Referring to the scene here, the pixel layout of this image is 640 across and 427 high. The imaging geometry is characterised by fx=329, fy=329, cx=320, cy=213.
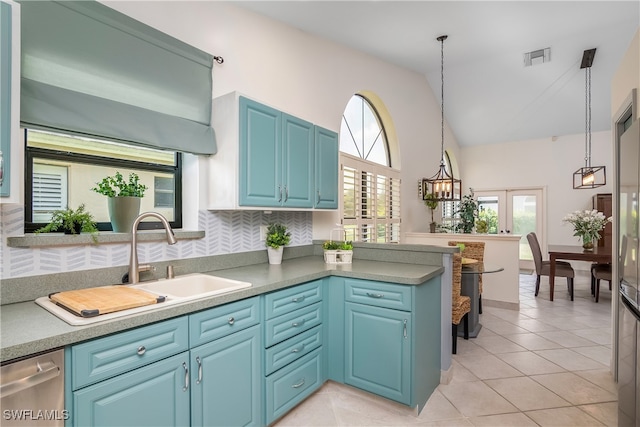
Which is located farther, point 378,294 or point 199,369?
point 378,294

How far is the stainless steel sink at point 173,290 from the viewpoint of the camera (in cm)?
125

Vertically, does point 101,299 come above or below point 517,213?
below

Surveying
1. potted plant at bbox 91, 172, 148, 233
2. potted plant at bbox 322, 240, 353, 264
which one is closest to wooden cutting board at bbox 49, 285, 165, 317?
potted plant at bbox 91, 172, 148, 233

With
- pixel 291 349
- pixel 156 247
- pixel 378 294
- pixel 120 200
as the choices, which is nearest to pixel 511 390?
pixel 378 294

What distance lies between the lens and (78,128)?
63.9 inches

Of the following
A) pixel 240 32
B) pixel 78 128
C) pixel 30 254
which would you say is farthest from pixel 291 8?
pixel 30 254

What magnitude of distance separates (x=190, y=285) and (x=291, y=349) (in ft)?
2.44

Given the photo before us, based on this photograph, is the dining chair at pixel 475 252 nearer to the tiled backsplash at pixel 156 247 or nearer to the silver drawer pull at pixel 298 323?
the tiled backsplash at pixel 156 247

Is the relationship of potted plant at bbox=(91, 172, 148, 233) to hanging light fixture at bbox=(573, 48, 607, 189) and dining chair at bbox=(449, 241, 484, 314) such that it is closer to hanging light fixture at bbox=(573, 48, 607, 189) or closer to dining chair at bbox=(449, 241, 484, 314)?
dining chair at bbox=(449, 241, 484, 314)

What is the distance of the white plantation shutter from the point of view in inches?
148

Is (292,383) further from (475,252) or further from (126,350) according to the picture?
(475,252)

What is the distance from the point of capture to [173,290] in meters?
1.96

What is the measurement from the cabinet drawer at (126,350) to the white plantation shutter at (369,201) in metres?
2.41

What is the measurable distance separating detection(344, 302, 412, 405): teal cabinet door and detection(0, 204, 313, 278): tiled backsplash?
3.23 feet
